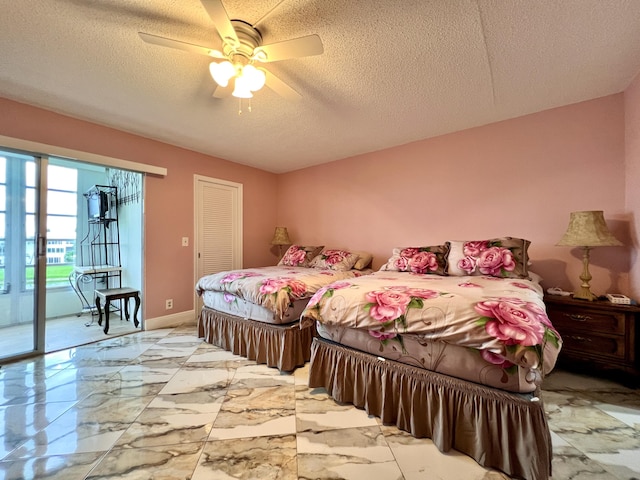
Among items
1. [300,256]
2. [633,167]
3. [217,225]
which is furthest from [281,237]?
[633,167]

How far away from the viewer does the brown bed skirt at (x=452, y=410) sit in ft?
3.91

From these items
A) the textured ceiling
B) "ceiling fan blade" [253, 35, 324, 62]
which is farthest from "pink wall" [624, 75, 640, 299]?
"ceiling fan blade" [253, 35, 324, 62]

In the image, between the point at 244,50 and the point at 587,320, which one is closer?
the point at 244,50

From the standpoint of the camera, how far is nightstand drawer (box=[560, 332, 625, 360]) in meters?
1.92

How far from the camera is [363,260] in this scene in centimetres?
345

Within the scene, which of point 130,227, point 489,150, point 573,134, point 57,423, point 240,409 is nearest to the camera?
point 57,423

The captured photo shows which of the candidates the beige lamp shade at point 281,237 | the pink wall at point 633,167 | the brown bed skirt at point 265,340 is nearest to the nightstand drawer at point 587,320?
the pink wall at point 633,167

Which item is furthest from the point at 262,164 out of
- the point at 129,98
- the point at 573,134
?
the point at 573,134

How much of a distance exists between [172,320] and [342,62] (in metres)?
3.48

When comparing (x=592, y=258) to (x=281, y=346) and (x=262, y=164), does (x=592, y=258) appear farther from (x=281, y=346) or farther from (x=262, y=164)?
(x=262, y=164)

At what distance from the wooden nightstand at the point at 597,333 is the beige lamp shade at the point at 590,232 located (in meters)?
0.45

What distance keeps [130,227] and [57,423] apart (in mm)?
2851

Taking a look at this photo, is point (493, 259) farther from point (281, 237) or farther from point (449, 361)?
point (281, 237)

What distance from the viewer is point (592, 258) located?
2316mm
